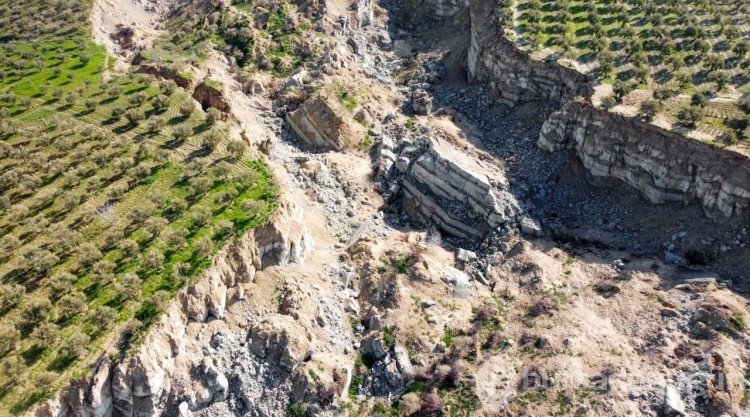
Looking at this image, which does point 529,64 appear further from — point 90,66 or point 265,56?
point 90,66

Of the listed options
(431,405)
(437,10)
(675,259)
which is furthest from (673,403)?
(437,10)

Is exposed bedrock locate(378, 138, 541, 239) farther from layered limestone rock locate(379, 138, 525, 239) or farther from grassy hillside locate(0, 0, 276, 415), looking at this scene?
grassy hillside locate(0, 0, 276, 415)

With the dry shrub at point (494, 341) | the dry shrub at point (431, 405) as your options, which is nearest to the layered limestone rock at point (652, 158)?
the dry shrub at point (494, 341)

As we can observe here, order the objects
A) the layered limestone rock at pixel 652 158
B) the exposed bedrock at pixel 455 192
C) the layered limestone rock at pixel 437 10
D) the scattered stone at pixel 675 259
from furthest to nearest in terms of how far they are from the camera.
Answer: the layered limestone rock at pixel 437 10
the exposed bedrock at pixel 455 192
the scattered stone at pixel 675 259
the layered limestone rock at pixel 652 158

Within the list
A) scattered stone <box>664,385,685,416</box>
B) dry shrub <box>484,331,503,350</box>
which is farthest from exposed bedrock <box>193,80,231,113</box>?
scattered stone <box>664,385,685,416</box>

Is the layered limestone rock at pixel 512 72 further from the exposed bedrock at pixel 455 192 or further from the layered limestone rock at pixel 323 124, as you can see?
the layered limestone rock at pixel 323 124

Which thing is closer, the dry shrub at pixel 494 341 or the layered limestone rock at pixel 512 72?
the dry shrub at pixel 494 341
